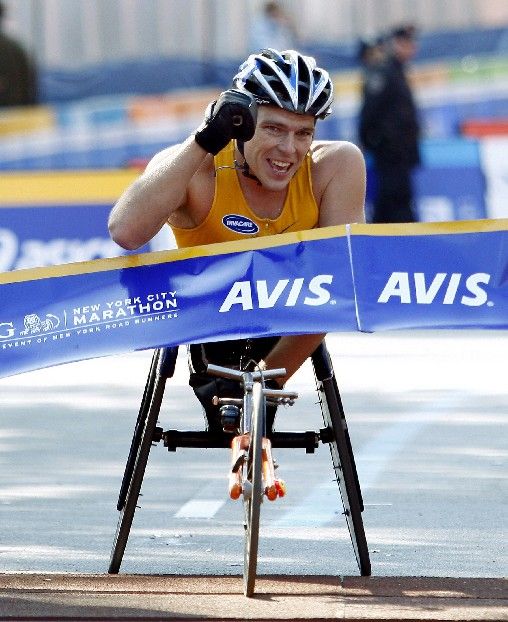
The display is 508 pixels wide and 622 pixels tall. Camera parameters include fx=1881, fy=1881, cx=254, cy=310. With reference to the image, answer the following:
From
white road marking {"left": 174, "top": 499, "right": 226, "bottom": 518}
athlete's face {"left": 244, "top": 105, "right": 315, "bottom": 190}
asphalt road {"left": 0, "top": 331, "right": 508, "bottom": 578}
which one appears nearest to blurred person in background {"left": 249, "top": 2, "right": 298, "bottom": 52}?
asphalt road {"left": 0, "top": 331, "right": 508, "bottom": 578}

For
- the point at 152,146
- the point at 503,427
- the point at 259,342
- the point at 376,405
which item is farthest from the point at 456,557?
the point at 152,146

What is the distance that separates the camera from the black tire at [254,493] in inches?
233

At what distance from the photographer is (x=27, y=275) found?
21.5 feet

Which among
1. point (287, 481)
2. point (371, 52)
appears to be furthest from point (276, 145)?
point (371, 52)

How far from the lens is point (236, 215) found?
6.56m

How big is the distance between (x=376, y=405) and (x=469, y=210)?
964 centimetres

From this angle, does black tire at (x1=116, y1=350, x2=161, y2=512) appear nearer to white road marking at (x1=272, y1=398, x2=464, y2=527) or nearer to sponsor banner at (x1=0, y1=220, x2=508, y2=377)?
sponsor banner at (x1=0, y1=220, x2=508, y2=377)

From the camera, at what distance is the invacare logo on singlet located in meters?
6.56

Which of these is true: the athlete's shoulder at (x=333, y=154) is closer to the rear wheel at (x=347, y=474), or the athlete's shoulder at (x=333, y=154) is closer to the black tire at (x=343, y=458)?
the black tire at (x=343, y=458)

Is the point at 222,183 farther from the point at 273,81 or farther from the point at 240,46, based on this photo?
the point at 240,46

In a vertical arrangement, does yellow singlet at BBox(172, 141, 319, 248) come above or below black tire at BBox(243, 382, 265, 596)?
above

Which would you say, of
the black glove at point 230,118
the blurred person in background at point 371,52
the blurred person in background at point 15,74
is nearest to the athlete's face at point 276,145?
the black glove at point 230,118

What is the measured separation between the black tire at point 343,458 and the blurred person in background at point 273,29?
17.2m

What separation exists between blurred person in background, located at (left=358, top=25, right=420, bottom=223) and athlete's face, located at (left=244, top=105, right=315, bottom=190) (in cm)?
1510
